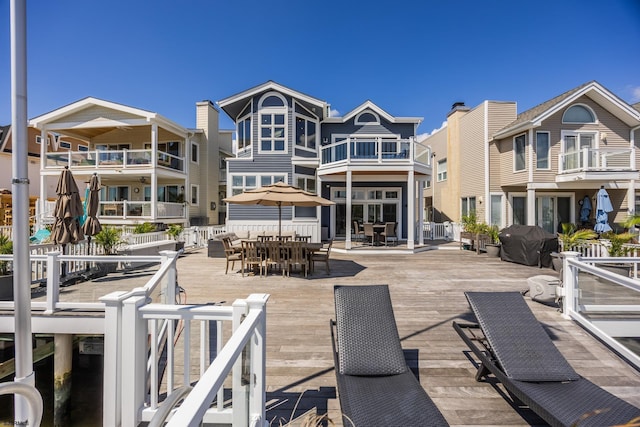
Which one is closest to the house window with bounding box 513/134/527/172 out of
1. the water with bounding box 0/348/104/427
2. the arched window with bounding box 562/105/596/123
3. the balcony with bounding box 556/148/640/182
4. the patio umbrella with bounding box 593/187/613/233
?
the balcony with bounding box 556/148/640/182

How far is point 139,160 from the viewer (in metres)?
15.5

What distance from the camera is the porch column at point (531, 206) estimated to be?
44.7 feet

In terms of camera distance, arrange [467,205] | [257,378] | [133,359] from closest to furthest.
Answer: [257,378] < [133,359] < [467,205]

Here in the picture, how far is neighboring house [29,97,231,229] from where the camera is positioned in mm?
15242

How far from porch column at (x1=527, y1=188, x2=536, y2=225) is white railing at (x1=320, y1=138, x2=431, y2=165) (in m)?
4.85

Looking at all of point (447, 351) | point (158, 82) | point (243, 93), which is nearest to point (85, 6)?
point (447, 351)

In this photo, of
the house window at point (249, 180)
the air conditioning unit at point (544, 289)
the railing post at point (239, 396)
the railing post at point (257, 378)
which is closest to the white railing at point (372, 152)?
the house window at point (249, 180)

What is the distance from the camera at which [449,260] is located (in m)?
10.2

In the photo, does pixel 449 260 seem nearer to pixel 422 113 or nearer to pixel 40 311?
pixel 422 113

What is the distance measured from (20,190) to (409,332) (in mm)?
4529

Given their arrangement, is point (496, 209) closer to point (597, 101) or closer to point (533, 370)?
point (597, 101)

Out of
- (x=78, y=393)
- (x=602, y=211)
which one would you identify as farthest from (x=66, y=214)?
(x=602, y=211)

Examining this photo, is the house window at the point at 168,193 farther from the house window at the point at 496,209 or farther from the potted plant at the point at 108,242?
the house window at the point at 496,209

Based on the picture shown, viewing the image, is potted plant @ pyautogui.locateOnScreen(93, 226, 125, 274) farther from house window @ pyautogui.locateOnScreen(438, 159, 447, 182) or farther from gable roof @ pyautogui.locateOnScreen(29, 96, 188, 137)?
house window @ pyautogui.locateOnScreen(438, 159, 447, 182)
